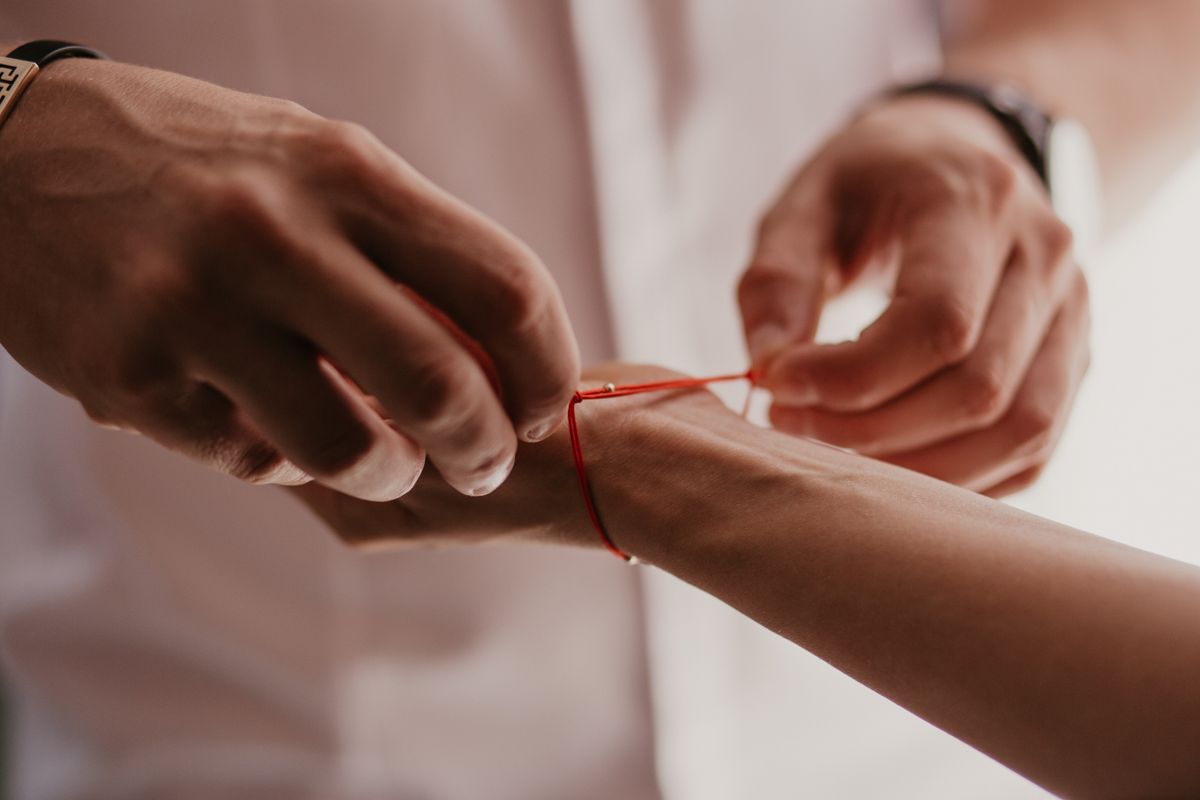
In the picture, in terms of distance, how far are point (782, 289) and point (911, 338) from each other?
0.11 m

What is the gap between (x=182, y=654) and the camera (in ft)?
2.77

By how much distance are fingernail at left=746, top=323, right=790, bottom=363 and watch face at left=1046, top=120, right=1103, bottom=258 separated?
352 mm

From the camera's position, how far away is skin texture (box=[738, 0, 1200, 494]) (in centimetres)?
65

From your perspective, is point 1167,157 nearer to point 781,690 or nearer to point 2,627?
point 781,690

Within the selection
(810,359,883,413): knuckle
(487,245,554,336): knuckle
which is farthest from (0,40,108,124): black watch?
(810,359,883,413): knuckle

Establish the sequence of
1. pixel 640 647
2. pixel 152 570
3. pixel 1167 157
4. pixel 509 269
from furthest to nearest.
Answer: pixel 1167 157 → pixel 640 647 → pixel 152 570 → pixel 509 269

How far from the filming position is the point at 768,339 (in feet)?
2.31

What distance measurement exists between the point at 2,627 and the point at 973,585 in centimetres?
83

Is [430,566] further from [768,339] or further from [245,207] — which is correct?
[245,207]

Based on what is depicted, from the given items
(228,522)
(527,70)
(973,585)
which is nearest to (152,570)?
(228,522)

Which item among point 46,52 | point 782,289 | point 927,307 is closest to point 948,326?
point 927,307

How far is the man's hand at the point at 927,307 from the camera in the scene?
2.14 ft

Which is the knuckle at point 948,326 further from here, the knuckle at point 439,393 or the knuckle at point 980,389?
the knuckle at point 439,393

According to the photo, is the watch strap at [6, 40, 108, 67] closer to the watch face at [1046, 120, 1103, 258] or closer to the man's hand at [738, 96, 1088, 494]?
the man's hand at [738, 96, 1088, 494]
